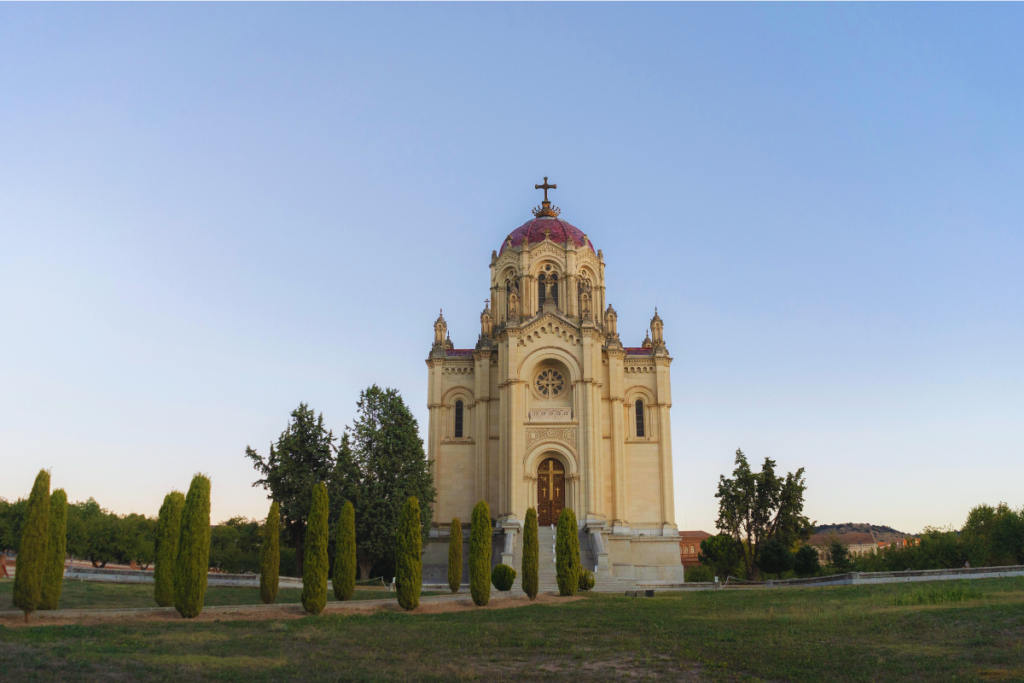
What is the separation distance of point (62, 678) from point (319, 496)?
458 inches

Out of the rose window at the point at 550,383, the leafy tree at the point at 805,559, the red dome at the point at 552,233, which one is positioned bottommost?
the leafy tree at the point at 805,559

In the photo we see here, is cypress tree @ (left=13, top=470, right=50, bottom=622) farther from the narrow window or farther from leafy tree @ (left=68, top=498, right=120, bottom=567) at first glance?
leafy tree @ (left=68, top=498, right=120, bottom=567)

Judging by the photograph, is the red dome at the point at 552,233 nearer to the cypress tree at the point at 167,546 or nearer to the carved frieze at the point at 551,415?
the carved frieze at the point at 551,415

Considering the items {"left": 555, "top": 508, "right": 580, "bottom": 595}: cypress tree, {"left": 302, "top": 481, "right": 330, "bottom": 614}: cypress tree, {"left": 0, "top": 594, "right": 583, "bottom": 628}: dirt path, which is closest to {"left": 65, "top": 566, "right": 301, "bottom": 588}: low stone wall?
{"left": 0, "top": 594, "right": 583, "bottom": 628}: dirt path

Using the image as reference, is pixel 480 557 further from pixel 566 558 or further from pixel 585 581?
pixel 585 581

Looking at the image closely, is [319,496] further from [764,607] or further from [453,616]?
[764,607]

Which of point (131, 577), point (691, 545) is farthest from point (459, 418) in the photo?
point (691, 545)

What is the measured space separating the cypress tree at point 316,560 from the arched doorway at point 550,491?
18.7 meters

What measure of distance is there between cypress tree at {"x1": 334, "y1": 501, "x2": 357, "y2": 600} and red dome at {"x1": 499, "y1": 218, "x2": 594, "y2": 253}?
80.7ft

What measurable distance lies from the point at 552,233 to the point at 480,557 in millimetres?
25259

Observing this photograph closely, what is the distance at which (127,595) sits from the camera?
26.4 meters

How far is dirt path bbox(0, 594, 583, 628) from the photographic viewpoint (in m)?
19.3

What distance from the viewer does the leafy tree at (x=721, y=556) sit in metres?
50.7

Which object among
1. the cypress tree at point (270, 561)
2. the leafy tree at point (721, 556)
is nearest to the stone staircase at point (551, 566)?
the cypress tree at point (270, 561)
